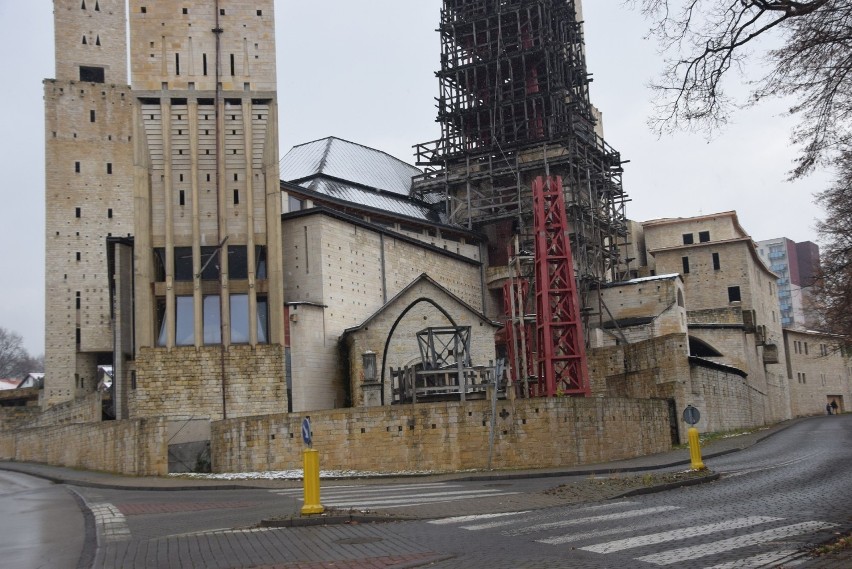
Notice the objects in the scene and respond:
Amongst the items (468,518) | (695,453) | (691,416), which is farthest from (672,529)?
(691,416)

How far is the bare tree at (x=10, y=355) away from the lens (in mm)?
133312

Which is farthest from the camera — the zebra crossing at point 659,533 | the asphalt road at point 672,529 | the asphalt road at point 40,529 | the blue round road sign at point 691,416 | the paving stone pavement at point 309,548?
the blue round road sign at point 691,416

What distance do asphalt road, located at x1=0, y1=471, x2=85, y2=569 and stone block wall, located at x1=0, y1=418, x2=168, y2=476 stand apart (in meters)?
3.69

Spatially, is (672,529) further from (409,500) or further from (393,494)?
(393,494)

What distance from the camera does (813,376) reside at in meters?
72.7

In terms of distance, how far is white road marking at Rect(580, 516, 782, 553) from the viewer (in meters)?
10.8

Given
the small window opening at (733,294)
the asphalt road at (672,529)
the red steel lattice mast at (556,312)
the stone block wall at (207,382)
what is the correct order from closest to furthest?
1. the asphalt road at (672,529)
2. the red steel lattice mast at (556,312)
3. the stone block wall at (207,382)
4. the small window opening at (733,294)

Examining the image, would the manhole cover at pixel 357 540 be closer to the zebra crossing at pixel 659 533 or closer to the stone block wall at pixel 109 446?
the zebra crossing at pixel 659 533

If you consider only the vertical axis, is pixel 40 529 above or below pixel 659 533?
above

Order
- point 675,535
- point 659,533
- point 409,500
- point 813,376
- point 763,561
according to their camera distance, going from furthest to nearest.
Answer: point 813,376 < point 409,500 < point 659,533 < point 675,535 < point 763,561

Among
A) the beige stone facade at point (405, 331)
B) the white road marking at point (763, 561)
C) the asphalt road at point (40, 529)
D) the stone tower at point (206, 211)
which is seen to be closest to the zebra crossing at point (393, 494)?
the asphalt road at point (40, 529)

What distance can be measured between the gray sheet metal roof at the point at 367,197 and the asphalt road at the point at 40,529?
105 feet

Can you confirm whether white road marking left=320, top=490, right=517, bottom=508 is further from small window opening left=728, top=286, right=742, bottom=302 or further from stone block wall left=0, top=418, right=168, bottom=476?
small window opening left=728, top=286, right=742, bottom=302

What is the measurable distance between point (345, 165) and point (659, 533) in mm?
51978
